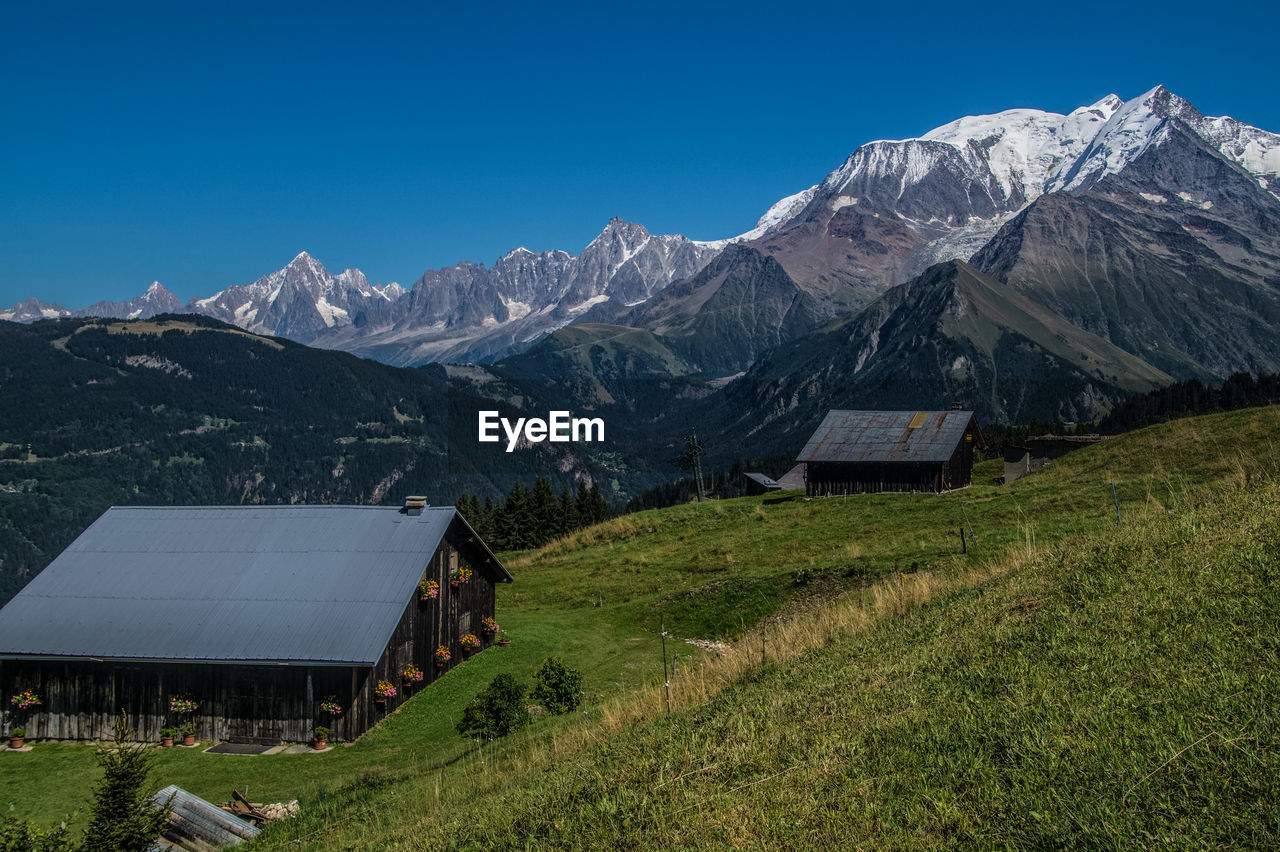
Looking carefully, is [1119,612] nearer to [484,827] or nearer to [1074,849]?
[1074,849]

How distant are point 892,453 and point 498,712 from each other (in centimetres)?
4799

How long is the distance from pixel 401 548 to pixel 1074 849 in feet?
86.1

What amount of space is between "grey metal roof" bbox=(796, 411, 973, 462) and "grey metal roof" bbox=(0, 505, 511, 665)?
4007 centimetres

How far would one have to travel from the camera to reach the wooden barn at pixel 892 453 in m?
60.6

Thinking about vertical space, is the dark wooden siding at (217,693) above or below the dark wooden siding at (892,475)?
below

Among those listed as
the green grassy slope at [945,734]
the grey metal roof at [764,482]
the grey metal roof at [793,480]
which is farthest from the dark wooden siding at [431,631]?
the grey metal roof at [764,482]

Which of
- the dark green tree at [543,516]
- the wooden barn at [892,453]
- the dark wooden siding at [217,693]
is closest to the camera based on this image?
the dark wooden siding at [217,693]

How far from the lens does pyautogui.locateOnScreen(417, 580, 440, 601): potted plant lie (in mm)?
27906

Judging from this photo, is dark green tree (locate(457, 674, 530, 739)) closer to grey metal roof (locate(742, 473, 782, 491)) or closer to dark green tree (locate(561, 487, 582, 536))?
dark green tree (locate(561, 487, 582, 536))

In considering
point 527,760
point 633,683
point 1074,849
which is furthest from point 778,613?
point 1074,849

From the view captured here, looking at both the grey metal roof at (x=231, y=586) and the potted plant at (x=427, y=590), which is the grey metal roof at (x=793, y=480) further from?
the potted plant at (x=427, y=590)

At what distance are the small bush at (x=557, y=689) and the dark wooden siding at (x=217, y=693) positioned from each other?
6221 mm

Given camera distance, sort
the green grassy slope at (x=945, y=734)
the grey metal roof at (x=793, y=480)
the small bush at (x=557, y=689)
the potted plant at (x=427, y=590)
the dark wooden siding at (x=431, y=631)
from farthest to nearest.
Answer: the grey metal roof at (x=793, y=480), the potted plant at (x=427, y=590), the dark wooden siding at (x=431, y=631), the small bush at (x=557, y=689), the green grassy slope at (x=945, y=734)

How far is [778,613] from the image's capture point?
28.8 meters
